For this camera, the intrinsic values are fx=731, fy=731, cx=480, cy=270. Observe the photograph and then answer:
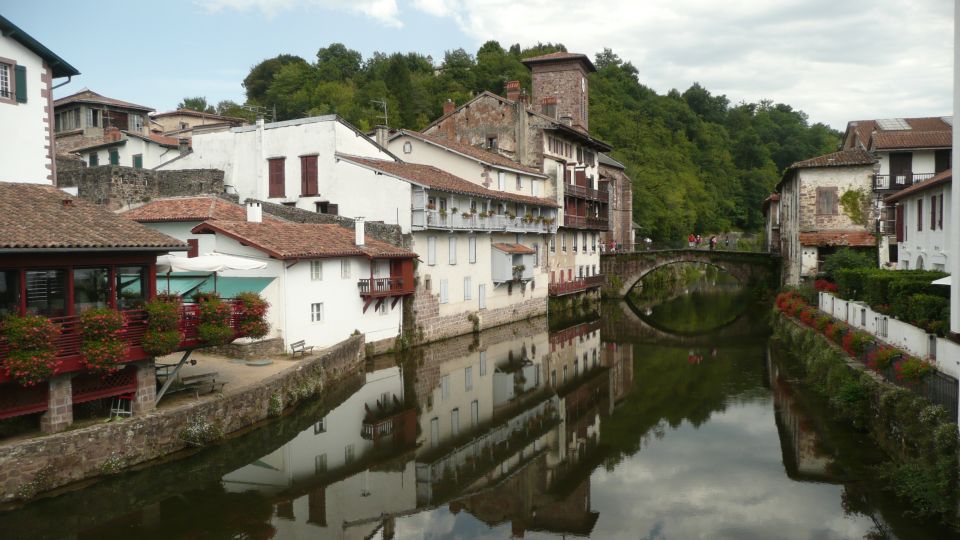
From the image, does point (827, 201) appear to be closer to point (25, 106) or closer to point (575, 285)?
point (575, 285)

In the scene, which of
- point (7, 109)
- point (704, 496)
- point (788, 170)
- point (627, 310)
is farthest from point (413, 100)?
point (704, 496)

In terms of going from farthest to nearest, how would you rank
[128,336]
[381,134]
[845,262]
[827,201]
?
[827,201] → [381,134] → [845,262] → [128,336]

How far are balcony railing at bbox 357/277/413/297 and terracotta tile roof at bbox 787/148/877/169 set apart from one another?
22.8 meters

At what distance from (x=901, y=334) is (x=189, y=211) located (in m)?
23.8

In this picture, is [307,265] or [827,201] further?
[827,201]

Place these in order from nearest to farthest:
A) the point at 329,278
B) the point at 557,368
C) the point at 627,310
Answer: the point at 329,278
the point at 557,368
the point at 627,310

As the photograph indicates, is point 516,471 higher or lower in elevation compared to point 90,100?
lower

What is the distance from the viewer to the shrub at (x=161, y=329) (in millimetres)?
14602

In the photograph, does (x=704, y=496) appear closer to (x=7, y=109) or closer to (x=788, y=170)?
(x=7, y=109)

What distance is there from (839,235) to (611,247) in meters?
23.4

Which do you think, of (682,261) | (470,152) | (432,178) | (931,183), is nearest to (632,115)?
(682,261)

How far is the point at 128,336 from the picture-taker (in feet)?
47.6

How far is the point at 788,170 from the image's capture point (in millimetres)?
41750

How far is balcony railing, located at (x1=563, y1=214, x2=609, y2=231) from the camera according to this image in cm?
4681
